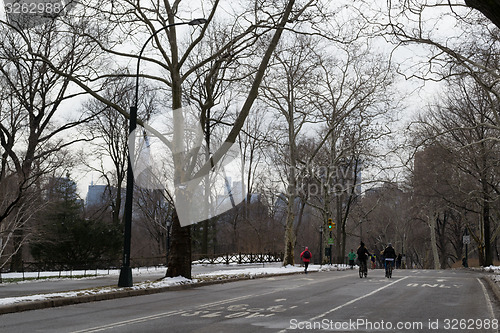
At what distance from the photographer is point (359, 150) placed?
4544cm

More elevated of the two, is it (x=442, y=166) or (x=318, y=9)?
(x=318, y=9)

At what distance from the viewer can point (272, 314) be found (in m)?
11.6

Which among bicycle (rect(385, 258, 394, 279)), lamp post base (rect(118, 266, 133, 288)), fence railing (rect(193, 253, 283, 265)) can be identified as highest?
lamp post base (rect(118, 266, 133, 288))

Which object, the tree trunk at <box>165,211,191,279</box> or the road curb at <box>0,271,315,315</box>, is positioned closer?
the road curb at <box>0,271,315,315</box>

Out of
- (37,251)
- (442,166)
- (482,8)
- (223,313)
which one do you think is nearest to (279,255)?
(442,166)

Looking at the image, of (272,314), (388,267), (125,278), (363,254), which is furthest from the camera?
(363,254)

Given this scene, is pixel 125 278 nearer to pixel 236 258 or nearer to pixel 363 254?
pixel 363 254

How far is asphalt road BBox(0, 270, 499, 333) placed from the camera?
9.72 meters

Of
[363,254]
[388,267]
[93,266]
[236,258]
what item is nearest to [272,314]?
[363,254]

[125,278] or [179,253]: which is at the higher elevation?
[179,253]

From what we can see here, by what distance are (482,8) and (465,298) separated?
400 inches

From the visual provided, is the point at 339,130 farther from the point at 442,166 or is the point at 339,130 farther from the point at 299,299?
the point at 299,299

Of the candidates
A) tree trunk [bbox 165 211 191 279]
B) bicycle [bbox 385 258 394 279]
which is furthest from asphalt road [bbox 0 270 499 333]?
bicycle [bbox 385 258 394 279]

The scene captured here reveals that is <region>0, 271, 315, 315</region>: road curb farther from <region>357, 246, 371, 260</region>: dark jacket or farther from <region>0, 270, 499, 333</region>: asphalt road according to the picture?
<region>357, 246, 371, 260</region>: dark jacket
